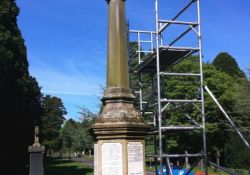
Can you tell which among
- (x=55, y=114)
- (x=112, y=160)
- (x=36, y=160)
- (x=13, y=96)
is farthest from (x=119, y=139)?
(x=55, y=114)

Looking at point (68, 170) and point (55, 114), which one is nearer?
point (68, 170)

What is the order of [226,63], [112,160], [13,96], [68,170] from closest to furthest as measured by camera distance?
[112,160], [13,96], [68,170], [226,63]

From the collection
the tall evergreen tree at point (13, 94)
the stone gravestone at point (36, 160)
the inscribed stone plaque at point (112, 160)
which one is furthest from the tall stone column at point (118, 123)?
the tall evergreen tree at point (13, 94)

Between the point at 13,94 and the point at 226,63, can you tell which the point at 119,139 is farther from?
the point at 226,63

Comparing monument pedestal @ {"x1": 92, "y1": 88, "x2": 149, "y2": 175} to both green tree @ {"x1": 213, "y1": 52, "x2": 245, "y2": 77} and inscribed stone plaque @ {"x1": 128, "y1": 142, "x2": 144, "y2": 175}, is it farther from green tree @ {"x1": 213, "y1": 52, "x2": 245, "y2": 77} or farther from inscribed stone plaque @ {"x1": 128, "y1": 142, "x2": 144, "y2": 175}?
green tree @ {"x1": 213, "y1": 52, "x2": 245, "y2": 77}

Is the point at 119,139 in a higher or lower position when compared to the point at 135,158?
higher

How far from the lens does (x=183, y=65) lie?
196 ft

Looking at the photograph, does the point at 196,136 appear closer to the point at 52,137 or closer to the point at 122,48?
the point at 122,48

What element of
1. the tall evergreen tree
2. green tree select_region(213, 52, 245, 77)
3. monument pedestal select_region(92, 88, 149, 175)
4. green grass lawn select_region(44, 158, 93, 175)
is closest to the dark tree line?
the tall evergreen tree

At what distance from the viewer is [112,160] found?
8.44 meters

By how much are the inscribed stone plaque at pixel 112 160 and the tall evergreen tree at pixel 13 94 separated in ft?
86.7

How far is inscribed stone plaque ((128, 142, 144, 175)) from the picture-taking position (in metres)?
8.49

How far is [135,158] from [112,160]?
0.42m

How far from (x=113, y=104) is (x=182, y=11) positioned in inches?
246
